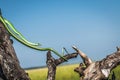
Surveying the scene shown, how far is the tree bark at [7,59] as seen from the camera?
→ 3152mm

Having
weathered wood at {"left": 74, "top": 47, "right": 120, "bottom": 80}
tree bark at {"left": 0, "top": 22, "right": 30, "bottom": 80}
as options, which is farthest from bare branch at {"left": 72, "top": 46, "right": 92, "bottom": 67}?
tree bark at {"left": 0, "top": 22, "right": 30, "bottom": 80}

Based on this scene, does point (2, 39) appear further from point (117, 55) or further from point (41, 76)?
point (41, 76)

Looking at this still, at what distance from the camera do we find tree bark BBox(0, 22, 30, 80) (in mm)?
3152

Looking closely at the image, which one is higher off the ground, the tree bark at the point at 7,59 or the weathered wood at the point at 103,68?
the tree bark at the point at 7,59

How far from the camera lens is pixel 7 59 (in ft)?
10.4

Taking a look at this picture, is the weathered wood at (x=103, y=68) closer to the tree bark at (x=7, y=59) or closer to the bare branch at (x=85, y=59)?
the bare branch at (x=85, y=59)

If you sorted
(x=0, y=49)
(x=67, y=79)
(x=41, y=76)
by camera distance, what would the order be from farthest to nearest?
(x=41, y=76)
(x=67, y=79)
(x=0, y=49)

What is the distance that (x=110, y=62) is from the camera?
3.88 meters

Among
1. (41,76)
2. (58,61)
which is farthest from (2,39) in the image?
(41,76)

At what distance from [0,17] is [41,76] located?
8911 mm

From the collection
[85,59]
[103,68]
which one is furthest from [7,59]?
[85,59]

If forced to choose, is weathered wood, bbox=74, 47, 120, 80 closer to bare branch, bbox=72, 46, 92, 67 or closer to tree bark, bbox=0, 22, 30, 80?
bare branch, bbox=72, 46, 92, 67

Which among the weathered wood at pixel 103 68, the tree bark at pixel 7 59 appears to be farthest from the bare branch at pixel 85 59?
the tree bark at pixel 7 59

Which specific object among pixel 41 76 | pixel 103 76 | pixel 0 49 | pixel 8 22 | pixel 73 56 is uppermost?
pixel 8 22
